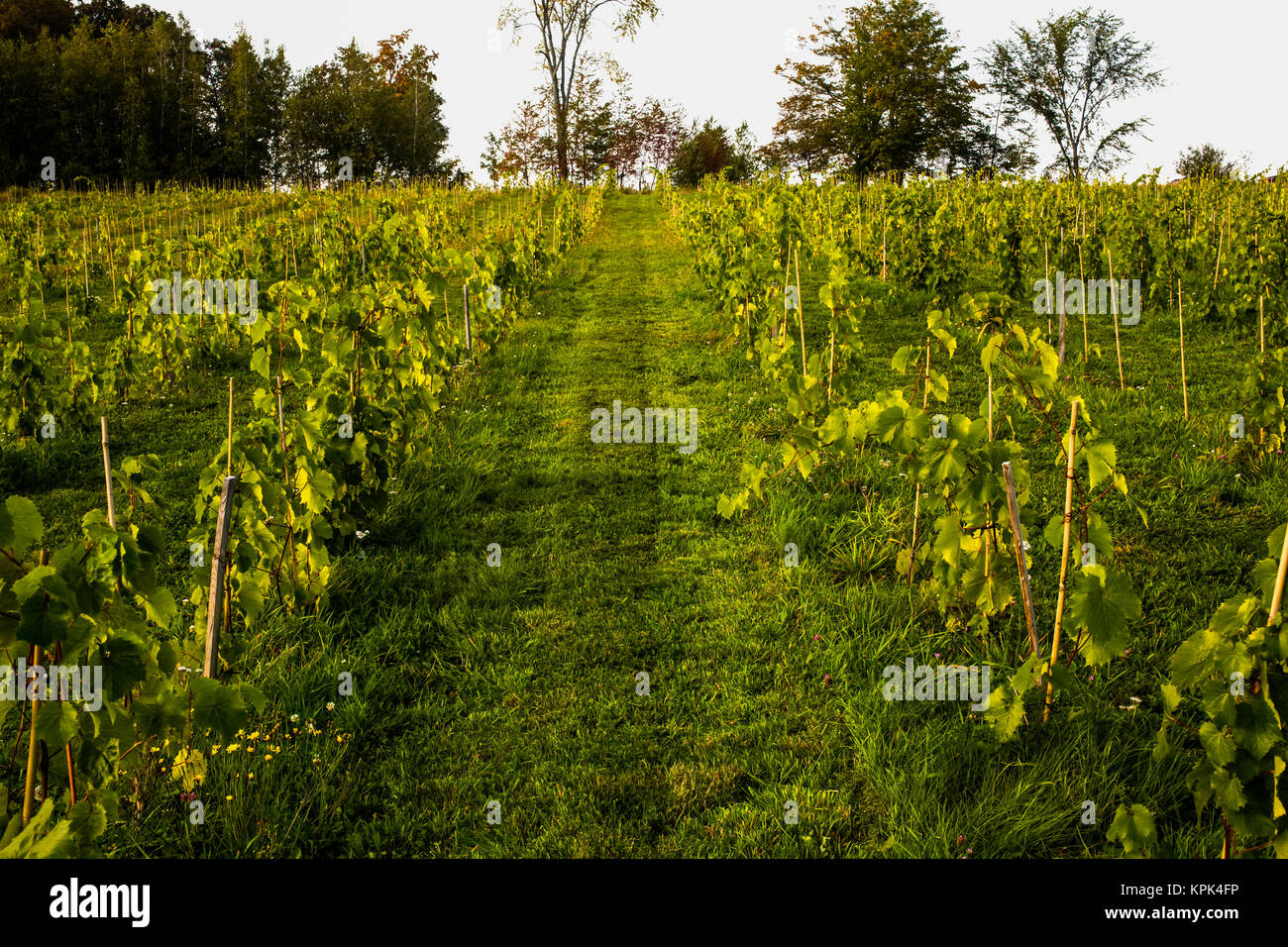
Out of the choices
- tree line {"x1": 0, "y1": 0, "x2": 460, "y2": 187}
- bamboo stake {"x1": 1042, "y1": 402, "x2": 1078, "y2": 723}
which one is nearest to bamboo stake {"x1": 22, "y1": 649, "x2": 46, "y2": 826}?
bamboo stake {"x1": 1042, "y1": 402, "x2": 1078, "y2": 723}

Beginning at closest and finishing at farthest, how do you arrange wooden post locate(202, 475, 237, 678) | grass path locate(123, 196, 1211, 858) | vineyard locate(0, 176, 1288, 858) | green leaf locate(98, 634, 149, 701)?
green leaf locate(98, 634, 149, 701), vineyard locate(0, 176, 1288, 858), grass path locate(123, 196, 1211, 858), wooden post locate(202, 475, 237, 678)

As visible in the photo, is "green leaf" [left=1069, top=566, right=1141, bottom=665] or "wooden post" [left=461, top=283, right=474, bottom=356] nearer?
"green leaf" [left=1069, top=566, right=1141, bottom=665]

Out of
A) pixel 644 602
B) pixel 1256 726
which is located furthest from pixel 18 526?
pixel 1256 726

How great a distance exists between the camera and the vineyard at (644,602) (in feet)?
7.44

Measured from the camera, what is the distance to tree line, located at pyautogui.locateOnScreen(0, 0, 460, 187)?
110ft

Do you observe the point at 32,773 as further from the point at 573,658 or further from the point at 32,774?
the point at 573,658

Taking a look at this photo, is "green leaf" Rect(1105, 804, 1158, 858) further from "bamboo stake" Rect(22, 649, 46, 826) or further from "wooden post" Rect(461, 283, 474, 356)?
"wooden post" Rect(461, 283, 474, 356)

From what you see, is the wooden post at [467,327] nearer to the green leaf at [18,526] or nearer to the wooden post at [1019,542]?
the wooden post at [1019,542]

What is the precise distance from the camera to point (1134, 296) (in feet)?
31.4

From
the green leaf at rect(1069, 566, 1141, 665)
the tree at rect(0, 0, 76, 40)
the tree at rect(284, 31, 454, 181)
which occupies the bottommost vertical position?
the green leaf at rect(1069, 566, 1141, 665)

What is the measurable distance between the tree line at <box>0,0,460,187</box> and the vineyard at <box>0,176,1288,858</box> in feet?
89.6

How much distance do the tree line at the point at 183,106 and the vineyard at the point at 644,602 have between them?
27.3m
